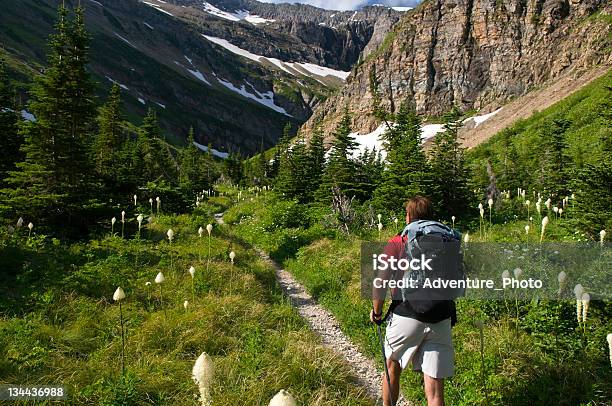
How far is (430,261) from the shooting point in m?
3.80

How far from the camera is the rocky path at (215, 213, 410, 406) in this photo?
5605mm

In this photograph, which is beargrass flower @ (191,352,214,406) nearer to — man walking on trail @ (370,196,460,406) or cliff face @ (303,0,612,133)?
man walking on trail @ (370,196,460,406)

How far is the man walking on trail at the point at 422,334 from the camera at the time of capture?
3.90m

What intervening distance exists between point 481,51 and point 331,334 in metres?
96.9

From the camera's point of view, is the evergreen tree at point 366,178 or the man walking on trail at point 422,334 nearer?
the man walking on trail at point 422,334

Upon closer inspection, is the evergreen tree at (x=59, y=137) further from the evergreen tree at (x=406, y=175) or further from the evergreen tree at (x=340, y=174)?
the evergreen tree at (x=340, y=174)

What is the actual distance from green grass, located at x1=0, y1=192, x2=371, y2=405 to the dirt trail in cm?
5271

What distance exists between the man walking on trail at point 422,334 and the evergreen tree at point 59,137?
9.89m

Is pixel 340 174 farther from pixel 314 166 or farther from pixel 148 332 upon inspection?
pixel 148 332

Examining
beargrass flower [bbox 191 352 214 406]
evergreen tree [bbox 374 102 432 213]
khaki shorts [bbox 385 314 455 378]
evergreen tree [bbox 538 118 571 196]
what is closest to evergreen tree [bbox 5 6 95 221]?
beargrass flower [bbox 191 352 214 406]

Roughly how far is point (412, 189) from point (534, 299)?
8809 millimetres

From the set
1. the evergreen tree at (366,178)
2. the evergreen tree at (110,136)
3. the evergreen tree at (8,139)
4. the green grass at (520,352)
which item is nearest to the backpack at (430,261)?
the green grass at (520,352)

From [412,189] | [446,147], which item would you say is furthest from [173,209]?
[446,147]

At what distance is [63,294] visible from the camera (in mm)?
6746
